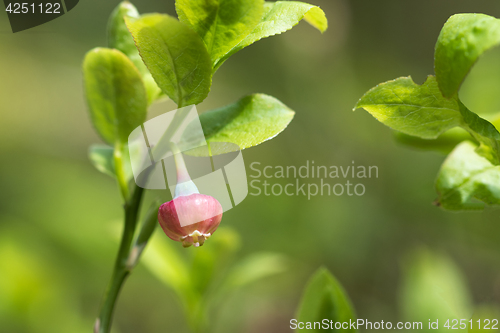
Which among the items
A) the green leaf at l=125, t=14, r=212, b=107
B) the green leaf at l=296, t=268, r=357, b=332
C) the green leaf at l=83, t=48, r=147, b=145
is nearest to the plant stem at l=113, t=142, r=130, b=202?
the green leaf at l=83, t=48, r=147, b=145

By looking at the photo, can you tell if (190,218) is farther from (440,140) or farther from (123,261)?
(440,140)

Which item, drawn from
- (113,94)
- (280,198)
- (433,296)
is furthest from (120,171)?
(280,198)

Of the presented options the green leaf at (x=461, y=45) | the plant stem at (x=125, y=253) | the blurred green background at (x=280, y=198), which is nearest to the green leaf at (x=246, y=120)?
the plant stem at (x=125, y=253)

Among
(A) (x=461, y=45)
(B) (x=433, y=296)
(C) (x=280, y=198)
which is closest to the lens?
(A) (x=461, y=45)

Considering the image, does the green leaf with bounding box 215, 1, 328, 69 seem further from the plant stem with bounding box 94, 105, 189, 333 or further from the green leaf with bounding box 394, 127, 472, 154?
the green leaf with bounding box 394, 127, 472, 154

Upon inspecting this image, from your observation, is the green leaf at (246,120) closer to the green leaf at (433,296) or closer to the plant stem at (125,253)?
the plant stem at (125,253)

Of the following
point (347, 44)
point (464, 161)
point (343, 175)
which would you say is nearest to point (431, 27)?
point (347, 44)

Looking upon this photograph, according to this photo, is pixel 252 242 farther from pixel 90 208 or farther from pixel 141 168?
pixel 141 168
